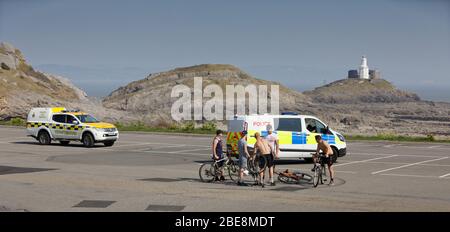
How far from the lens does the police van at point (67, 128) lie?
33.2 meters

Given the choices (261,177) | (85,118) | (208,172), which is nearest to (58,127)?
(85,118)

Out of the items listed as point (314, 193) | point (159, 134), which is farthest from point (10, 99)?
point (314, 193)

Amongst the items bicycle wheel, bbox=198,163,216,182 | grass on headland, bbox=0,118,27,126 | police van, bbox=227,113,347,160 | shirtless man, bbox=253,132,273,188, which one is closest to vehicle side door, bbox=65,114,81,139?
police van, bbox=227,113,347,160

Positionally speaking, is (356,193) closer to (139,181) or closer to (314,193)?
(314,193)

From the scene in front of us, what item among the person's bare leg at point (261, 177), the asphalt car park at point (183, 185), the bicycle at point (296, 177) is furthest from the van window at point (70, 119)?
the person's bare leg at point (261, 177)

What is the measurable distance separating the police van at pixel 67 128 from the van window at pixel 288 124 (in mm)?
10867

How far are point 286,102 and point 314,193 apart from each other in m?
118

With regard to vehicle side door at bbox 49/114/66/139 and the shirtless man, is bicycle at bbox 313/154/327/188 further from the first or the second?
vehicle side door at bbox 49/114/66/139

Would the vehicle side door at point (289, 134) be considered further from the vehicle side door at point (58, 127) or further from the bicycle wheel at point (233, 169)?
the vehicle side door at point (58, 127)

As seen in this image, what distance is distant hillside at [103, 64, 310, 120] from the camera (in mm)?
120188

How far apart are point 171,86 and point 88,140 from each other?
10040cm

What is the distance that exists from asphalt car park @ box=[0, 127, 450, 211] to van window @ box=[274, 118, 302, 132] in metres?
1.39
